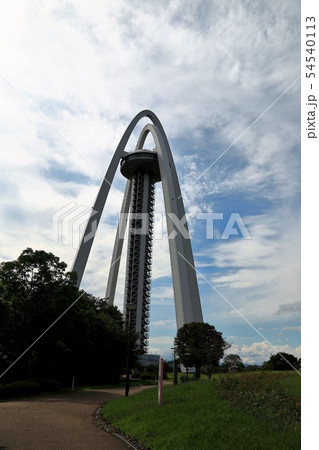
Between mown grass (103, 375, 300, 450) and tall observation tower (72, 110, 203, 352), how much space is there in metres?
32.5

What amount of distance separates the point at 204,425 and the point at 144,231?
195 feet

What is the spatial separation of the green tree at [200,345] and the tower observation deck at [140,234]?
25911mm

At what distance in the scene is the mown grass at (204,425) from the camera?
25.5ft

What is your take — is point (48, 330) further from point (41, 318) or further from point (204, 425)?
point (204, 425)

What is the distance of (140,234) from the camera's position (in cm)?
6819

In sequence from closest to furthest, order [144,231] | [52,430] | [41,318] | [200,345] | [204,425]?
[204,425] → [52,430] → [41,318] → [200,345] → [144,231]

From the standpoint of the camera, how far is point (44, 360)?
28312 millimetres

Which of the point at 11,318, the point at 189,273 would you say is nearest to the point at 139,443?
the point at 11,318

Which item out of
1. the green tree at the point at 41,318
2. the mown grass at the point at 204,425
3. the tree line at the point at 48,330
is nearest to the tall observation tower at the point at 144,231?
the tree line at the point at 48,330

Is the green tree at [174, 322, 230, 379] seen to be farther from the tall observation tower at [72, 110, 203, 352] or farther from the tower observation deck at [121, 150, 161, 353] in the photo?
the tower observation deck at [121, 150, 161, 353]

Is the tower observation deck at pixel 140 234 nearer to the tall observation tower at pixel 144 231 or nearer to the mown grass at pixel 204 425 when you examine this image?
the tall observation tower at pixel 144 231

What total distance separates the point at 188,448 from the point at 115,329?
32.8m

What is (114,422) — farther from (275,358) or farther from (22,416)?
(275,358)

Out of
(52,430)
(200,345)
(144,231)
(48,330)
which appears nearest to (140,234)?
(144,231)
